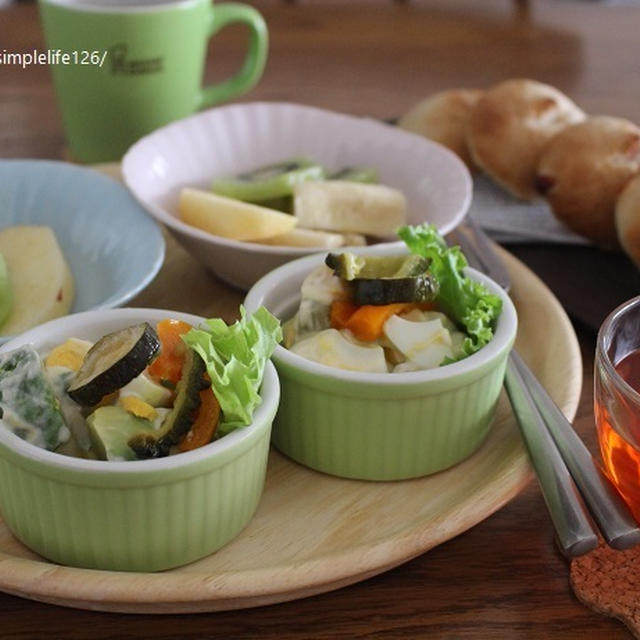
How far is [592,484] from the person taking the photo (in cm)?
106

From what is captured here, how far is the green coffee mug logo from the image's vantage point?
177 cm

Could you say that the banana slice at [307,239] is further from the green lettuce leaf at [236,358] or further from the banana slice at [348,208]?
the green lettuce leaf at [236,358]

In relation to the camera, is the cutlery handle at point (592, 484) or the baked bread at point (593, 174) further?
the baked bread at point (593, 174)

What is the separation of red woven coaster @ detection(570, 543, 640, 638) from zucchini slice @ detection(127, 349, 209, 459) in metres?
0.39

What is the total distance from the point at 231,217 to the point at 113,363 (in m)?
0.48

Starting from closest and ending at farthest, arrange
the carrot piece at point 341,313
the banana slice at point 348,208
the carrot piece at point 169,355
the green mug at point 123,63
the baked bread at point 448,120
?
the carrot piece at point 169,355 → the carrot piece at point 341,313 → the banana slice at point 348,208 → the green mug at point 123,63 → the baked bread at point 448,120

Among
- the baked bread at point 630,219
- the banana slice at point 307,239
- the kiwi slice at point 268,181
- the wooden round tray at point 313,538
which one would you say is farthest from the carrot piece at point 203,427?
the baked bread at point 630,219

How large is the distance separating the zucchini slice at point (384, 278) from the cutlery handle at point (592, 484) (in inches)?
7.2

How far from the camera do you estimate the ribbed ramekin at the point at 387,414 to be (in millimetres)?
1119

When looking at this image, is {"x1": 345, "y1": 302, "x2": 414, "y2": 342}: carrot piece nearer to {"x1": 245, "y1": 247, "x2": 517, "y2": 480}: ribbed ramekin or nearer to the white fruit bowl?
{"x1": 245, "y1": 247, "x2": 517, "y2": 480}: ribbed ramekin

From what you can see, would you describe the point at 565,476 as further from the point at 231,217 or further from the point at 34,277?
the point at 34,277

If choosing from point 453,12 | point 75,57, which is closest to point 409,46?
point 453,12

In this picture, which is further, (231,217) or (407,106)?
(407,106)

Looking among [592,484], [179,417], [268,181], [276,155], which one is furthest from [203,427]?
[276,155]
